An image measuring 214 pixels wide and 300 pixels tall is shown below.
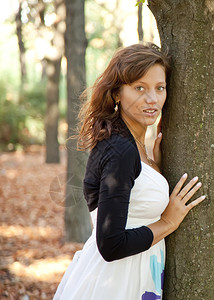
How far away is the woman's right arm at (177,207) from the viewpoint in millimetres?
2008

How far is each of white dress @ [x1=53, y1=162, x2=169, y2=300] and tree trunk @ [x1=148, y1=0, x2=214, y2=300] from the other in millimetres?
141

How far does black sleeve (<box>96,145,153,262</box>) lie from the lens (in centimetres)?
175

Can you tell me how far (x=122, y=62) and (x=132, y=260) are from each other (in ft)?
3.31

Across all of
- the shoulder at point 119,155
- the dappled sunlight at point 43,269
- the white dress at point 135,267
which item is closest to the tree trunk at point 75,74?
the dappled sunlight at point 43,269

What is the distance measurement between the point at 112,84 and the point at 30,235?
17.4 ft

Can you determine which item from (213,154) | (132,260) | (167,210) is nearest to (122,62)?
(213,154)

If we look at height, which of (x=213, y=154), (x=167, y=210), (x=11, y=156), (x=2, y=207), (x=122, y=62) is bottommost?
(x=11, y=156)

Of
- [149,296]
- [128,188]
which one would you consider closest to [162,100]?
[128,188]

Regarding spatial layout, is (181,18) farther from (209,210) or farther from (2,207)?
(2,207)

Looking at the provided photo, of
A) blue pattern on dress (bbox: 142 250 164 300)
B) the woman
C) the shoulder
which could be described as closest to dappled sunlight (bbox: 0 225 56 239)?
the woman

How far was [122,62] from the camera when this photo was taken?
2.00 m

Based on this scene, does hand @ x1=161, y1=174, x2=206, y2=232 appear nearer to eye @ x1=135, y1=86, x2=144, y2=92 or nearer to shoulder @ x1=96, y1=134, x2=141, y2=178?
shoulder @ x1=96, y1=134, x2=141, y2=178

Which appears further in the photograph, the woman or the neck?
the neck

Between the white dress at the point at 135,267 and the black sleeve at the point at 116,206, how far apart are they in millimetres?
116
